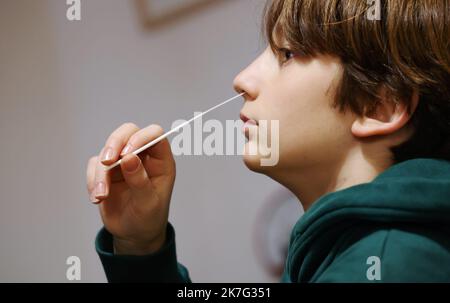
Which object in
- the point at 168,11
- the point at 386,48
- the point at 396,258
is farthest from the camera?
the point at 168,11

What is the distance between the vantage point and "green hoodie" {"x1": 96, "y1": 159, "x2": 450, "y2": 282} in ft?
1.85

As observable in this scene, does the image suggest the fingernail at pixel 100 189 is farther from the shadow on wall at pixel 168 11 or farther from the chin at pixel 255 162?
the shadow on wall at pixel 168 11

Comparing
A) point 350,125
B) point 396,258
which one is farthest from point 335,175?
point 396,258

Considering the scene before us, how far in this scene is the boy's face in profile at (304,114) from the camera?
702mm

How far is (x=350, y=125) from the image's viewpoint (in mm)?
707

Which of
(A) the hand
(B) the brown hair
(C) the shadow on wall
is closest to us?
(B) the brown hair

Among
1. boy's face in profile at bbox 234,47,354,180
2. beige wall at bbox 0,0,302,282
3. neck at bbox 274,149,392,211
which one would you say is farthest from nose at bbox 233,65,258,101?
beige wall at bbox 0,0,302,282

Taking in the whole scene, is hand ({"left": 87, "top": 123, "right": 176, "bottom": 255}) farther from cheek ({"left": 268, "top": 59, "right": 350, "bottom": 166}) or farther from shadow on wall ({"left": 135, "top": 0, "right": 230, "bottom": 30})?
shadow on wall ({"left": 135, "top": 0, "right": 230, "bottom": 30})

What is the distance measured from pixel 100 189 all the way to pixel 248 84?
223 mm

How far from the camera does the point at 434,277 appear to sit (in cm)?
57

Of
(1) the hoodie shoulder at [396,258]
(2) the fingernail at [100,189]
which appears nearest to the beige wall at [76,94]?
(2) the fingernail at [100,189]

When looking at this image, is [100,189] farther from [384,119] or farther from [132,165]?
[384,119]

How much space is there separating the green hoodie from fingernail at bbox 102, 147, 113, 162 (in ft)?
0.79
